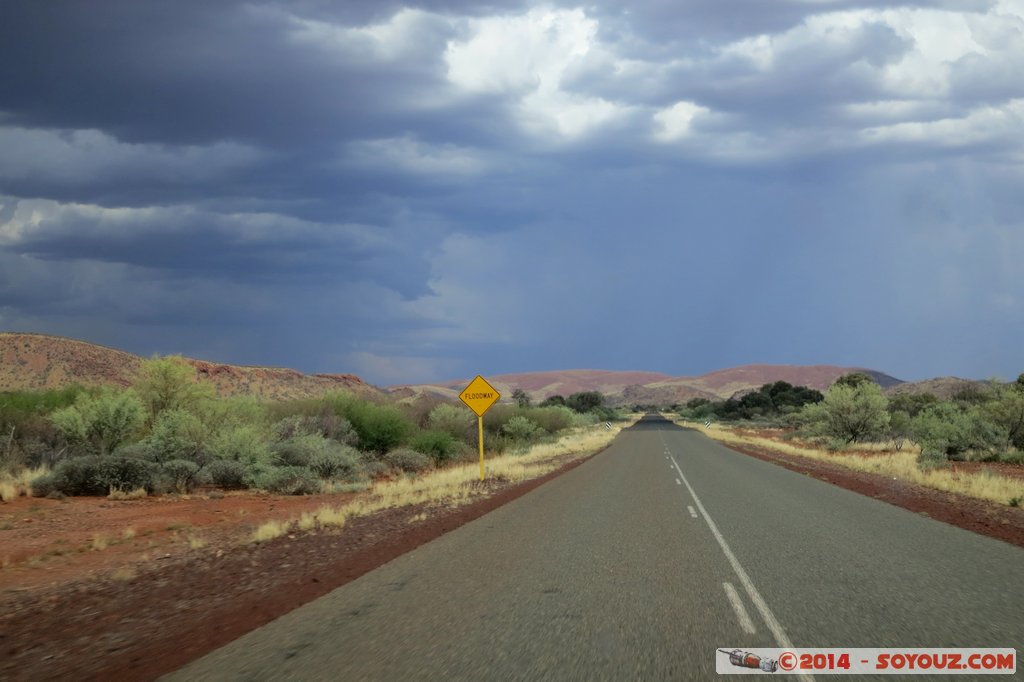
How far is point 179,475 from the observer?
2091 cm

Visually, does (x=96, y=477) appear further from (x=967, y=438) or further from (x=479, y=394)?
(x=967, y=438)

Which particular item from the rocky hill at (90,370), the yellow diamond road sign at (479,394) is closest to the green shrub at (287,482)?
the yellow diamond road sign at (479,394)

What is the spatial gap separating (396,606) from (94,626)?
9.61 feet

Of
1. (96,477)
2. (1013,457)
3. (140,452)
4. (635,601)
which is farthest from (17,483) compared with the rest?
(1013,457)

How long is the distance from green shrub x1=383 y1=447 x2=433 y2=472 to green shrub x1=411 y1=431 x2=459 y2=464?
241cm

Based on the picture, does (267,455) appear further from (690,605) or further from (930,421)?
(930,421)

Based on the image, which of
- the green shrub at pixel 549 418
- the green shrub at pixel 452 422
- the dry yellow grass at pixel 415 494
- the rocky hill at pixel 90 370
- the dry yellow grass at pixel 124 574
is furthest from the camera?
the green shrub at pixel 549 418

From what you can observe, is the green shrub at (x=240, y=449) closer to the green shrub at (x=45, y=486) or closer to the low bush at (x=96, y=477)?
the low bush at (x=96, y=477)

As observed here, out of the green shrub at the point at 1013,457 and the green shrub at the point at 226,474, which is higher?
the green shrub at the point at 226,474

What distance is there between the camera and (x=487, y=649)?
19.7 ft

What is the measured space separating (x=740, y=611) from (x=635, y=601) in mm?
1011

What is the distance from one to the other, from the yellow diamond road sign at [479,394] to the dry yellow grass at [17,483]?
38.4 ft

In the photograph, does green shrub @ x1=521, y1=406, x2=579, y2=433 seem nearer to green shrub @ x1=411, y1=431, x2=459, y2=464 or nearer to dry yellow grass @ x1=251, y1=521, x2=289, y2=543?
green shrub @ x1=411, y1=431, x2=459, y2=464

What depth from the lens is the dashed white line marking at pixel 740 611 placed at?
668cm
